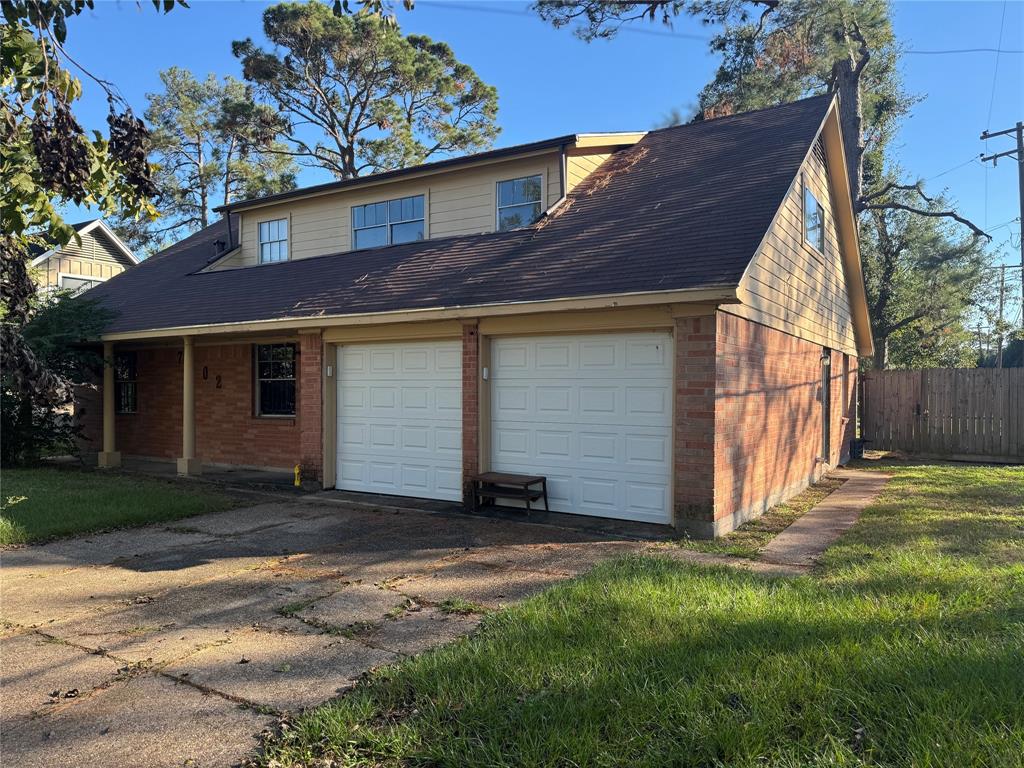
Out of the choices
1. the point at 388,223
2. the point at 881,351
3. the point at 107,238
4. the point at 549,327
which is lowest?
the point at 549,327

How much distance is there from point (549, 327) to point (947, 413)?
1195 centimetres

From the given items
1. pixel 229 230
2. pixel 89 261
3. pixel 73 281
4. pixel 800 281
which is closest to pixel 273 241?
pixel 229 230

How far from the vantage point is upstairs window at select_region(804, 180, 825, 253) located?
429 inches

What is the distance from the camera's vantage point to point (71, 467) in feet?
45.4

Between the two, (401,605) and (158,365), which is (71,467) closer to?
(158,365)

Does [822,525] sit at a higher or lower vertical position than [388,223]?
lower

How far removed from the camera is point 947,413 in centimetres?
1553

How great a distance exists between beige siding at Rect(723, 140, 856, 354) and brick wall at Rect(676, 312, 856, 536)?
304 mm

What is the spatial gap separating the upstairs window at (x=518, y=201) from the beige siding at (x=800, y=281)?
12.8ft

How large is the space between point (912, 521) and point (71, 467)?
14.9 m

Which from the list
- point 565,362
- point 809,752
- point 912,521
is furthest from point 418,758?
point 912,521

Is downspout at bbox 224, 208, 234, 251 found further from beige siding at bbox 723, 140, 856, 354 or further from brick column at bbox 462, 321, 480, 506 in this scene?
beige siding at bbox 723, 140, 856, 354

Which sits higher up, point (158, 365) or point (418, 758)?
point (158, 365)

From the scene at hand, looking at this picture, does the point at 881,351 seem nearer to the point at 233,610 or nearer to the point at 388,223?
the point at 388,223
